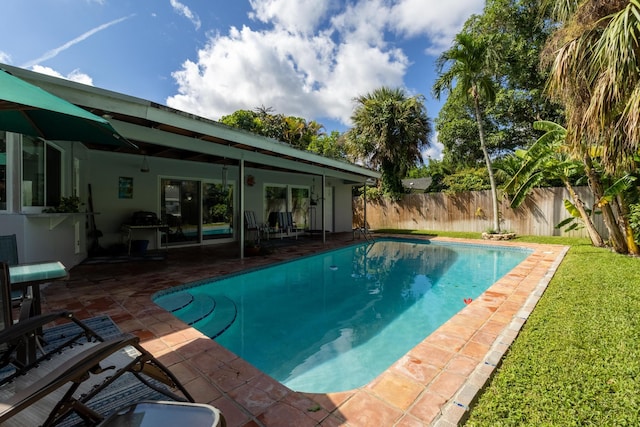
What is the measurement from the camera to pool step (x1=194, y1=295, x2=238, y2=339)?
4090 mm

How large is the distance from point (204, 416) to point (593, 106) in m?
7.11

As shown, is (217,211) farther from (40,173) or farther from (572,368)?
(572,368)

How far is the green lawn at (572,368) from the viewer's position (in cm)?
203


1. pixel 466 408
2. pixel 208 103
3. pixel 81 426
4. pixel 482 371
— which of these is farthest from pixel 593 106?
pixel 208 103

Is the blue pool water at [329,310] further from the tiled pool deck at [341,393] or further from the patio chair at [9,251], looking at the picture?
the patio chair at [9,251]

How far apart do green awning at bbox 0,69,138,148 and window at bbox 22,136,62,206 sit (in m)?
1.29

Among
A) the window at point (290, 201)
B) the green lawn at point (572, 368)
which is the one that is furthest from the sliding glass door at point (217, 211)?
the green lawn at point (572, 368)

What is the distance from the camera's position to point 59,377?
125cm

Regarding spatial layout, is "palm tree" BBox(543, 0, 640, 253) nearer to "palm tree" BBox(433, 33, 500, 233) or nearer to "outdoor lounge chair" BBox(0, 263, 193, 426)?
"palm tree" BBox(433, 33, 500, 233)

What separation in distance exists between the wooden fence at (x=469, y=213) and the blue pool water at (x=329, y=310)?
544 cm

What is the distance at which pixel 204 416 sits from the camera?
4.77ft

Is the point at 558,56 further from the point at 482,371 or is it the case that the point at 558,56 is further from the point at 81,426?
the point at 81,426

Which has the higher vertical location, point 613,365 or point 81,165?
point 81,165

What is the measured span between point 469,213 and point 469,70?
22.4ft
